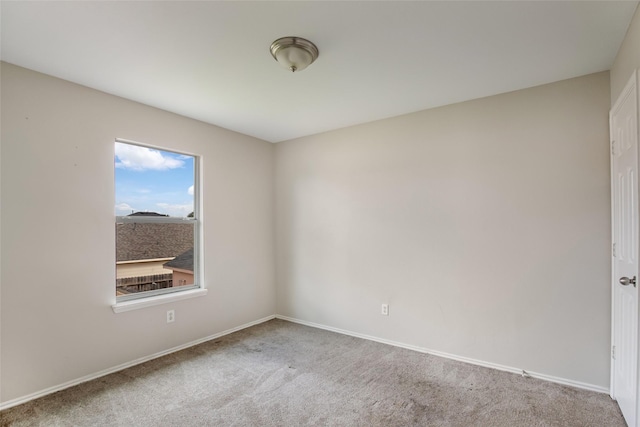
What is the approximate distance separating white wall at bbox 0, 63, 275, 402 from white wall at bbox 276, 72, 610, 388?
5.33ft

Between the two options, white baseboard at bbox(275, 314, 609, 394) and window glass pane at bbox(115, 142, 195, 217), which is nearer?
white baseboard at bbox(275, 314, 609, 394)

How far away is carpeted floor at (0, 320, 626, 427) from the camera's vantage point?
81.4 inches

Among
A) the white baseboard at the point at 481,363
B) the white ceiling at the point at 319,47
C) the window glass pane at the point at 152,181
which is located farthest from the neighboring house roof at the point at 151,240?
the white baseboard at the point at 481,363

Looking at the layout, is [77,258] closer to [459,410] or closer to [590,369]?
[459,410]

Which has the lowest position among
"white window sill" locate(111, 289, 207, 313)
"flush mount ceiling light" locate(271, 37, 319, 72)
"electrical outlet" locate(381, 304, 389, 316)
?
"electrical outlet" locate(381, 304, 389, 316)

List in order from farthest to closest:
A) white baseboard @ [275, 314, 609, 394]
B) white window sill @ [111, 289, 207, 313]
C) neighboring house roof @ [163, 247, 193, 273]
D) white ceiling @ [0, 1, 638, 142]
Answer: neighboring house roof @ [163, 247, 193, 273] < white window sill @ [111, 289, 207, 313] < white baseboard @ [275, 314, 609, 394] < white ceiling @ [0, 1, 638, 142]

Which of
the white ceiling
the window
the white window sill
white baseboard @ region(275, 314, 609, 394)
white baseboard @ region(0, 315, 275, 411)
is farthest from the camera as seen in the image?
the window

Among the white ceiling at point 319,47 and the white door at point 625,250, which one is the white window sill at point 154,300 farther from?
the white door at point 625,250

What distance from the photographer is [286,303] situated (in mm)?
4250

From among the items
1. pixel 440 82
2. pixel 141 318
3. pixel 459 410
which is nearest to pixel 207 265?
pixel 141 318

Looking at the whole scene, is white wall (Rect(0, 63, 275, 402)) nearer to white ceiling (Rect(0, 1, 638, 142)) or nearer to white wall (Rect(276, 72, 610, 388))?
white ceiling (Rect(0, 1, 638, 142))

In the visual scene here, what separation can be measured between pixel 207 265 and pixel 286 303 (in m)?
1.24

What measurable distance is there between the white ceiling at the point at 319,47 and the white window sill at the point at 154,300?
183cm

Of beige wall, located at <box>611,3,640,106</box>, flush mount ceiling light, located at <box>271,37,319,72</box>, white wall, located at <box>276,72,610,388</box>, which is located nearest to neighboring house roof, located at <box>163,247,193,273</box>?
white wall, located at <box>276,72,610,388</box>
